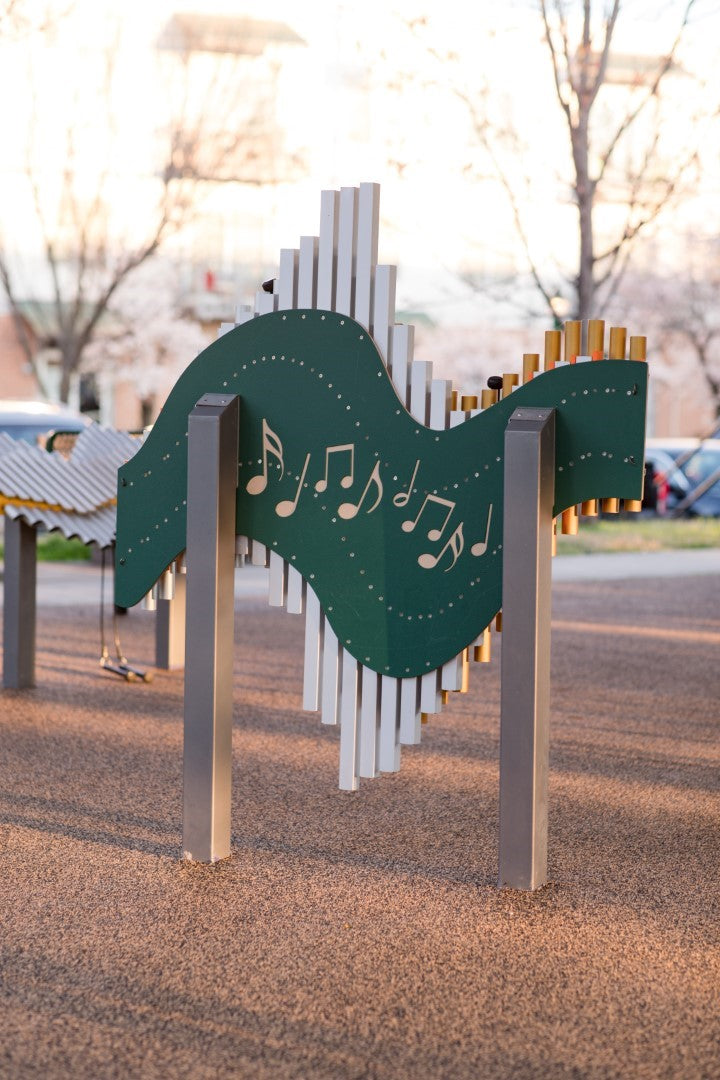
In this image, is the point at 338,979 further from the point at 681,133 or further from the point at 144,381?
the point at 144,381

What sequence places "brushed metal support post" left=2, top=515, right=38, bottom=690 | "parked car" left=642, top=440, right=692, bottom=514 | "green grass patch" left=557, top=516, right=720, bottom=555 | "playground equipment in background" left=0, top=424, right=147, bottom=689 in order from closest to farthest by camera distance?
"playground equipment in background" left=0, top=424, right=147, bottom=689, "brushed metal support post" left=2, top=515, right=38, bottom=690, "green grass patch" left=557, top=516, right=720, bottom=555, "parked car" left=642, top=440, right=692, bottom=514

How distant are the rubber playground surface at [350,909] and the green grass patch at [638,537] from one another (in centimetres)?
977

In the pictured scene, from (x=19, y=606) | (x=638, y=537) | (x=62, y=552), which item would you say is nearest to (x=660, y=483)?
(x=638, y=537)

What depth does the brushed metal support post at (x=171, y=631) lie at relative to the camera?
25.7ft

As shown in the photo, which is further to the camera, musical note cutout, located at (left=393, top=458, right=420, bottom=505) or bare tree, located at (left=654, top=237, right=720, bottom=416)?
bare tree, located at (left=654, top=237, right=720, bottom=416)

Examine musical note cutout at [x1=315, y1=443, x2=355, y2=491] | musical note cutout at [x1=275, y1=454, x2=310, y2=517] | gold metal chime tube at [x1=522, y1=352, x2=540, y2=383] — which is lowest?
musical note cutout at [x1=275, y1=454, x2=310, y2=517]

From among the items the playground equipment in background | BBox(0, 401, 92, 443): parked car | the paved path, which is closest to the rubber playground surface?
the playground equipment in background

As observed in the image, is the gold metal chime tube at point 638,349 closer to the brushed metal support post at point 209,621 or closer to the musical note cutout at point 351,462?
the musical note cutout at point 351,462

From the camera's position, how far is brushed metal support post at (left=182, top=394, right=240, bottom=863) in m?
4.34

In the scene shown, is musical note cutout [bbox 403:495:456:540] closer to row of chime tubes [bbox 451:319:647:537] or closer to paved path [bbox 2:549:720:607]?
row of chime tubes [bbox 451:319:647:537]

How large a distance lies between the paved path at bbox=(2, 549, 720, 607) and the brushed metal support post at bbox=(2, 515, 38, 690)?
3420mm

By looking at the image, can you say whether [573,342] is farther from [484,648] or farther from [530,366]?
[484,648]

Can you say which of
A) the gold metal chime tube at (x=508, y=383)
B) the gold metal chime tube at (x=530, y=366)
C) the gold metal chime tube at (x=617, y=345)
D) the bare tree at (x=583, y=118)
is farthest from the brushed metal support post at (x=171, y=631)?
the bare tree at (x=583, y=118)

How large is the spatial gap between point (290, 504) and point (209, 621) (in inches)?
17.3
